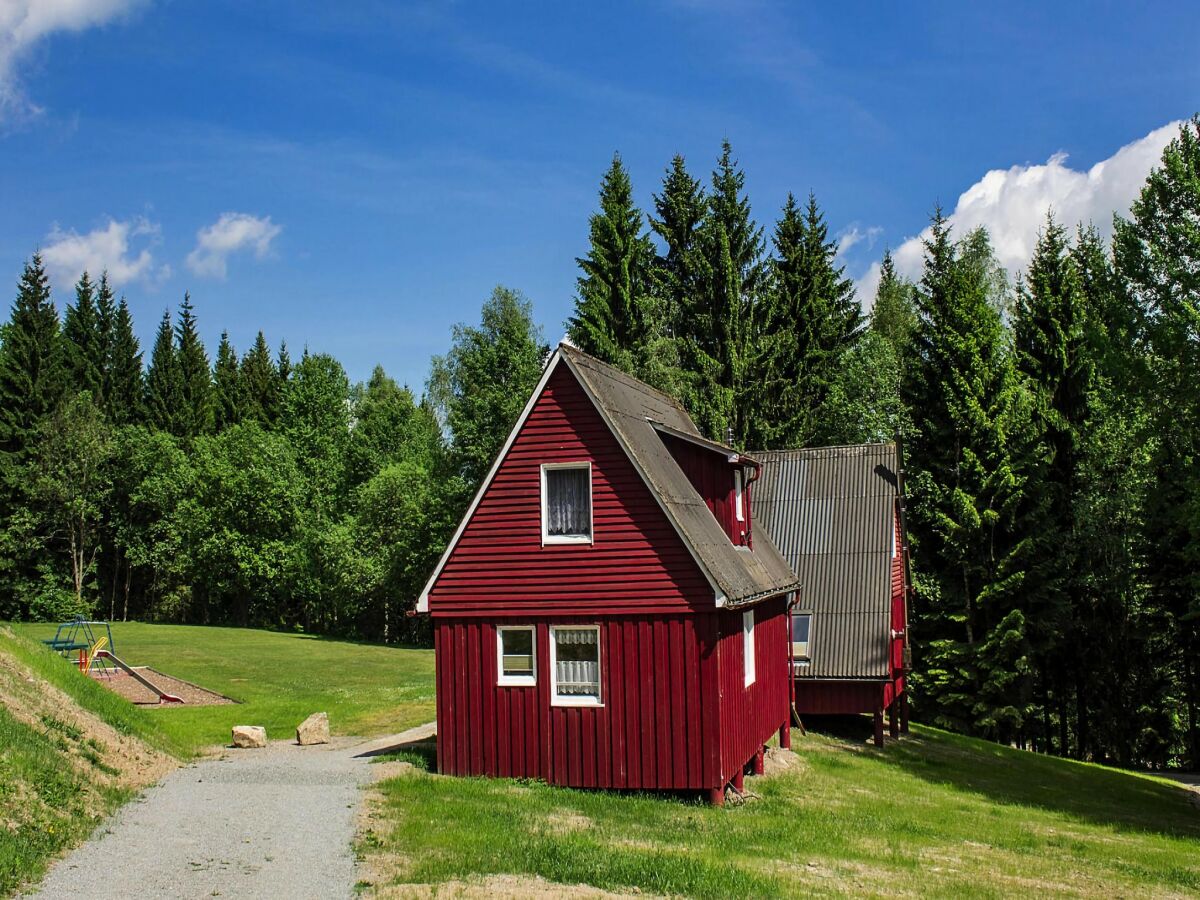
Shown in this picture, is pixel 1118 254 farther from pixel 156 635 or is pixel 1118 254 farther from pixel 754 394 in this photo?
pixel 156 635

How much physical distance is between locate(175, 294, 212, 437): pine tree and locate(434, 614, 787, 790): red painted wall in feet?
207

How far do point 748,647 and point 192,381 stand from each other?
68.7 metres

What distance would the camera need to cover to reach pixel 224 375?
84.9 metres

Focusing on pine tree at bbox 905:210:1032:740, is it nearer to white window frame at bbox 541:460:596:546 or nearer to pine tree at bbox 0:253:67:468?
white window frame at bbox 541:460:596:546

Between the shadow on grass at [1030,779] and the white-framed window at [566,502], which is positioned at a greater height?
the white-framed window at [566,502]

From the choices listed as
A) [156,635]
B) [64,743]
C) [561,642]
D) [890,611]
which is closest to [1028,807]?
[890,611]

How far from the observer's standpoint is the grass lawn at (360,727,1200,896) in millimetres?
12227

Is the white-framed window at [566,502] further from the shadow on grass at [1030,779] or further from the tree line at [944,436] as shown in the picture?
the tree line at [944,436]

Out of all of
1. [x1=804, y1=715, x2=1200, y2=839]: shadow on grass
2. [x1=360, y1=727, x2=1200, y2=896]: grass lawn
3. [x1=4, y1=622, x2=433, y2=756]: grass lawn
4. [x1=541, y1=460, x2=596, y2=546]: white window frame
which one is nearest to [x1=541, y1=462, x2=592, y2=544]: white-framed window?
[x1=541, y1=460, x2=596, y2=546]: white window frame

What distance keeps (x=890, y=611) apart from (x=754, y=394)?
1702 cm

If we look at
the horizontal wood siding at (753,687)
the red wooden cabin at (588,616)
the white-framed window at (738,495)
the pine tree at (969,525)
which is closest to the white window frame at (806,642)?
the horizontal wood siding at (753,687)

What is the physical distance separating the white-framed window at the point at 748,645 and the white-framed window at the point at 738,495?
2185mm

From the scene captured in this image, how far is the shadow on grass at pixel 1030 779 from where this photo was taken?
2362cm

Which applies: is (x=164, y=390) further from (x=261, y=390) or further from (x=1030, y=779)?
(x=1030, y=779)
